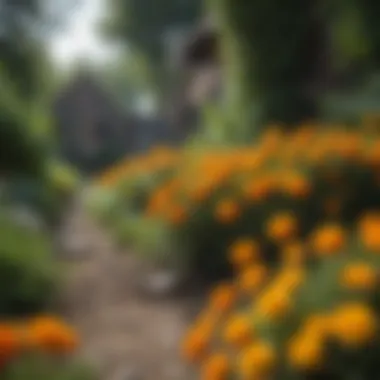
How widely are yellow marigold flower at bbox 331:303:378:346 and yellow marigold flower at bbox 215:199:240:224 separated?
1.33 m

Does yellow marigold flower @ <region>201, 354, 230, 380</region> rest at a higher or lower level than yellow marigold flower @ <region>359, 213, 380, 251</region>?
lower

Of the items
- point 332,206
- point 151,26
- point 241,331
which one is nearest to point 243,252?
point 332,206

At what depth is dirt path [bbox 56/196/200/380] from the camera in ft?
8.27

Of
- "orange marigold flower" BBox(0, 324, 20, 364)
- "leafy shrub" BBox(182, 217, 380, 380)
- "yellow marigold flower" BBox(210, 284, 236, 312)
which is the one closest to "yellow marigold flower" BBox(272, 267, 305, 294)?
"leafy shrub" BBox(182, 217, 380, 380)

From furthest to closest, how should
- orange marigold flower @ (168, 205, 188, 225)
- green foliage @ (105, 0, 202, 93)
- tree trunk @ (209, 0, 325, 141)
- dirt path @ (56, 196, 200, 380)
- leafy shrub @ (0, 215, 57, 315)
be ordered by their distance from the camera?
green foliage @ (105, 0, 202, 93) → tree trunk @ (209, 0, 325, 141) → orange marigold flower @ (168, 205, 188, 225) → leafy shrub @ (0, 215, 57, 315) → dirt path @ (56, 196, 200, 380)

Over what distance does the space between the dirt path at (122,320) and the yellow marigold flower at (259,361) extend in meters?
0.47

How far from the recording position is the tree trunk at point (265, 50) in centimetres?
629

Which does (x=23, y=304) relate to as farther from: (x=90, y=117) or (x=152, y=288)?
(x=90, y=117)

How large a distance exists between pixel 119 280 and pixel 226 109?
10.9 ft

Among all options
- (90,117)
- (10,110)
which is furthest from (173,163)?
(90,117)

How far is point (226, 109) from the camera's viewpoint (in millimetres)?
6715

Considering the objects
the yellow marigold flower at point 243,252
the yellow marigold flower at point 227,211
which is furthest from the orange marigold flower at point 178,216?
the yellow marigold flower at point 243,252

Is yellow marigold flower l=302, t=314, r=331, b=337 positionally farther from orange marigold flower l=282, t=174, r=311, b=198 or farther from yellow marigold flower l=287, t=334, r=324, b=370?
orange marigold flower l=282, t=174, r=311, b=198

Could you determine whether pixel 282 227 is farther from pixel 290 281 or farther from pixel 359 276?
pixel 359 276
